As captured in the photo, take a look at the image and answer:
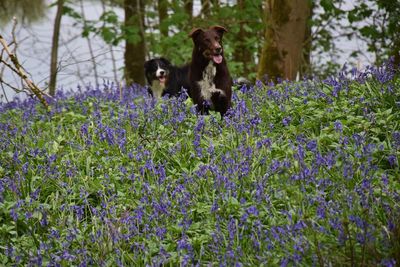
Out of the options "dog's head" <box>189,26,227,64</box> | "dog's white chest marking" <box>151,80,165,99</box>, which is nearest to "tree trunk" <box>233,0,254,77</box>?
"dog's white chest marking" <box>151,80,165,99</box>

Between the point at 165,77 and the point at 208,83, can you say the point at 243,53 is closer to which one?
the point at 165,77

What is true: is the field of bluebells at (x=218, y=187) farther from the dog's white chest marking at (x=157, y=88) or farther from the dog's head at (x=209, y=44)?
the dog's white chest marking at (x=157, y=88)

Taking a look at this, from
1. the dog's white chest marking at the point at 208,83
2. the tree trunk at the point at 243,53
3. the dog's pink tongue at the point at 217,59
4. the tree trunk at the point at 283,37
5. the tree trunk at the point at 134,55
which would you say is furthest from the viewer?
the tree trunk at the point at 243,53

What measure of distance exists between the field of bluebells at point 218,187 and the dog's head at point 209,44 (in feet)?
2.45

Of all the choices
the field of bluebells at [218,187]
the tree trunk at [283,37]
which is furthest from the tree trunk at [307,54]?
the field of bluebells at [218,187]

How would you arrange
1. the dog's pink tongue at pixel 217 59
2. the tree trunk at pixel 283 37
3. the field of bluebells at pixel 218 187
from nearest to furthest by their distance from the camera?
the field of bluebells at pixel 218 187, the dog's pink tongue at pixel 217 59, the tree trunk at pixel 283 37

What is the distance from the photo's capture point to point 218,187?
514 centimetres

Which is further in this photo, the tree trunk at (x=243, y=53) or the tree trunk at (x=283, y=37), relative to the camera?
the tree trunk at (x=243, y=53)

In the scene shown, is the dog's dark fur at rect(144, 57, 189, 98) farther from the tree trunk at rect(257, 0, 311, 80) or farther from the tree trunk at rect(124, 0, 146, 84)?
the tree trunk at rect(124, 0, 146, 84)

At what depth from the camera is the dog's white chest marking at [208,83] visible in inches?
314

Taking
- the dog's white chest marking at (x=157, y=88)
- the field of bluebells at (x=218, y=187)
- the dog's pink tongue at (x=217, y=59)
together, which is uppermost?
the dog's pink tongue at (x=217, y=59)

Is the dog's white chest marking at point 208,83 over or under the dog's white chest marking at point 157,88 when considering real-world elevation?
over

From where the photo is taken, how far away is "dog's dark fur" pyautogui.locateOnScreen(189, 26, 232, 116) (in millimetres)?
7941

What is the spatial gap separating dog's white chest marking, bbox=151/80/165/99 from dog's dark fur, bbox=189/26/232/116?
9.58 feet
